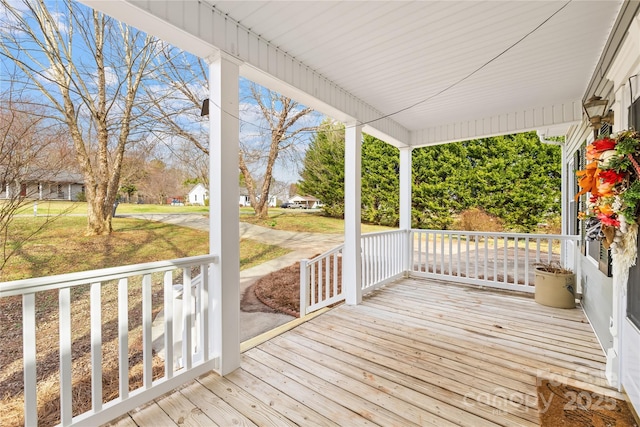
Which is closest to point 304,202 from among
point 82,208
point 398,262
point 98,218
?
point 398,262

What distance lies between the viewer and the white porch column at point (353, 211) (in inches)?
148

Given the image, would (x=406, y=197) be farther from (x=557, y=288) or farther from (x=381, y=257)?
(x=557, y=288)

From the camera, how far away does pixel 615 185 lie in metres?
1.70

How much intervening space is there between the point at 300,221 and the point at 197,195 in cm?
391

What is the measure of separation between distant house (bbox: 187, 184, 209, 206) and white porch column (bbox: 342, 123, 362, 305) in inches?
133

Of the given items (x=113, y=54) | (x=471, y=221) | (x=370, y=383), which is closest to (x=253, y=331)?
(x=370, y=383)

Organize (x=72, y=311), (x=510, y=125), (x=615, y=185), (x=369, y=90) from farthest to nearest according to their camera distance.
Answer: (x=510, y=125), (x=72, y=311), (x=369, y=90), (x=615, y=185)

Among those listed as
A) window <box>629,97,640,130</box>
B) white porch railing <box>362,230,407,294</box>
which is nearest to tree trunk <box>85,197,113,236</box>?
white porch railing <box>362,230,407,294</box>

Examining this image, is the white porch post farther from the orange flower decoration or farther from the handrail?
the handrail

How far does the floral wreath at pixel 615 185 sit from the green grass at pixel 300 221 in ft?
22.3

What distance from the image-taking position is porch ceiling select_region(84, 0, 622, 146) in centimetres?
205

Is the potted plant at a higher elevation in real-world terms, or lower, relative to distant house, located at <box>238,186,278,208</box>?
lower

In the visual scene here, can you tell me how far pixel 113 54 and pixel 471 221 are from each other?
910cm

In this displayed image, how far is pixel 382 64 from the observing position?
2.90 meters
